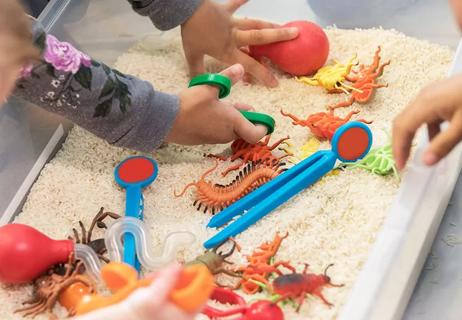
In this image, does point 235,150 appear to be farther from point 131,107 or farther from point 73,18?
point 73,18

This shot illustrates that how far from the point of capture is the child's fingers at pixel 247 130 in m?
0.90

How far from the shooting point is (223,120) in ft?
2.97

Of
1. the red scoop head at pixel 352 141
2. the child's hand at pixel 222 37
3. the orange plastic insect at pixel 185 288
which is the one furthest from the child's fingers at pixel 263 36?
the orange plastic insect at pixel 185 288

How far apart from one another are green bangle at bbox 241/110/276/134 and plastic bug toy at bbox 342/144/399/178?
0.38 ft

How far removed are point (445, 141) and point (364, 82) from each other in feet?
1.28

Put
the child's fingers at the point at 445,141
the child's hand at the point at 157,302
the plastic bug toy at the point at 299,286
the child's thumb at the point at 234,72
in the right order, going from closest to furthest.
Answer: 1. the child's hand at the point at 157,302
2. the child's fingers at the point at 445,141
3. the plastic bug toy at the point at 299,286
4. the child's thumb at the point at 234,72

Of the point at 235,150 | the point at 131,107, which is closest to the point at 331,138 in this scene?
the point at 235,150

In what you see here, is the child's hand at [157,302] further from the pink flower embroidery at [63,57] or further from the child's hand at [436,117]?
the pink flower embroidery at [63,57]

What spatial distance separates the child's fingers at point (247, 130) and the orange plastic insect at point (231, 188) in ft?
0.14

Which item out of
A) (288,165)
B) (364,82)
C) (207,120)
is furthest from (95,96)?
(364,82)

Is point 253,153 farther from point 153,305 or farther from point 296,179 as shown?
point 153,305

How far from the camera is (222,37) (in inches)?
40.8

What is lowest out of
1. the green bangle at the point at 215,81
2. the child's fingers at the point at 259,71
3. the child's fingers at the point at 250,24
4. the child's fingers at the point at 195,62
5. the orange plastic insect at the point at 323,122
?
the green bangle at the point at 215,81

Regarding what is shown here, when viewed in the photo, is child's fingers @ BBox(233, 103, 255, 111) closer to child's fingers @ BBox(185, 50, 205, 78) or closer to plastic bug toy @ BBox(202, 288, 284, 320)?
child's fingers @ BBox(185, 50, 205, 78)
